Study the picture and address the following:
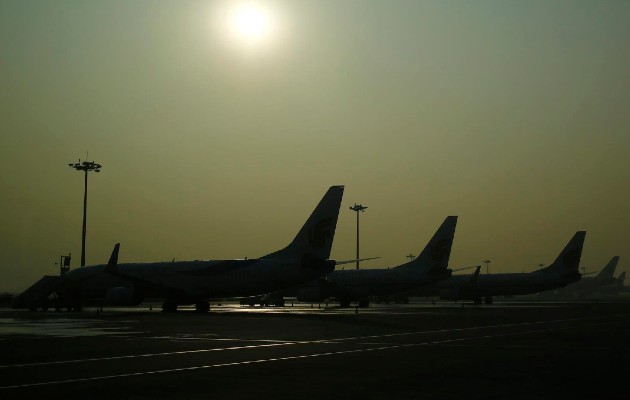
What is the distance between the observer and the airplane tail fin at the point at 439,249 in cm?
7762

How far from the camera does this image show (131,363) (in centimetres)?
1927

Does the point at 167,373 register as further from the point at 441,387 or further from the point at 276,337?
the point at 276,337

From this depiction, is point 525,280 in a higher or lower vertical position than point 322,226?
lower

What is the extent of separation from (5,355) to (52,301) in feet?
148

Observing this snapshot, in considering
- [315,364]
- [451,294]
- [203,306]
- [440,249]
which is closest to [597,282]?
[451,294]

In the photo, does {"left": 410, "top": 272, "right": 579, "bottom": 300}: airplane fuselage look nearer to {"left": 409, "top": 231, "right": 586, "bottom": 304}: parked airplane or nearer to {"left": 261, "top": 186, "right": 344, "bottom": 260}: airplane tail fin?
{"left": 409, "top": 231, "right": 586, "bottom": 304}: parked airplane

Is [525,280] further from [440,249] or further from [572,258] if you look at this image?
[440,249]

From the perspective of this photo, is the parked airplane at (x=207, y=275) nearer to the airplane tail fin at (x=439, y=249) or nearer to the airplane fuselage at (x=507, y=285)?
the airplane tail fin at (x=439, y=249)

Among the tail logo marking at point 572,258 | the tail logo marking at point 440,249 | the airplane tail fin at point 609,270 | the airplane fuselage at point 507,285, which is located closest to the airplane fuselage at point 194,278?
the tail logo marking at point 440,249

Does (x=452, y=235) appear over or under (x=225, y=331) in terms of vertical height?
over

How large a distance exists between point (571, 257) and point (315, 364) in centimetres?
7546

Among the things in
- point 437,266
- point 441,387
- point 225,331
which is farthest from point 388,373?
point 437,266

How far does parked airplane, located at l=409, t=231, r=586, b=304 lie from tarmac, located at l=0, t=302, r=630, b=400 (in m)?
59.5

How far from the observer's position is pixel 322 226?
5456 centimetres
